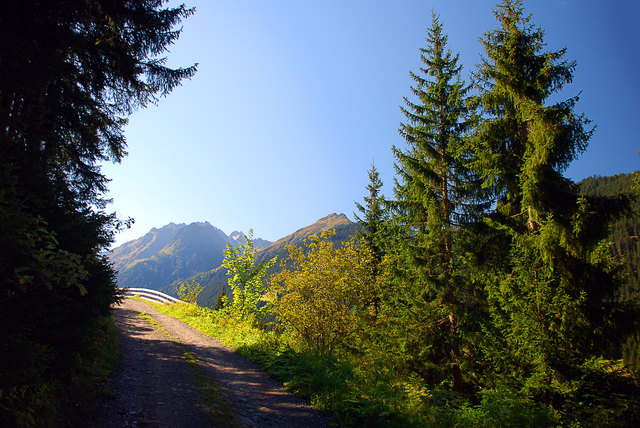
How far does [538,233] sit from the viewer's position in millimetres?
9453

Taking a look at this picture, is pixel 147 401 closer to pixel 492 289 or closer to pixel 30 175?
pixel 30 175

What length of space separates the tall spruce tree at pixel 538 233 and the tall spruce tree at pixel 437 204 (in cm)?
167

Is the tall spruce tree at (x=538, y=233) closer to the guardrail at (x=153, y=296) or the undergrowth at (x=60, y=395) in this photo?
the undergrowth at (x=60, y=395)

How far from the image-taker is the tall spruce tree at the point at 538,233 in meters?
8.27

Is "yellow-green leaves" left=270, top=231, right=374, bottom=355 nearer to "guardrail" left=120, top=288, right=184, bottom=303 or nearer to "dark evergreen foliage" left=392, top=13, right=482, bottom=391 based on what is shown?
"dark evergreen foliage" left=392, top=13, right=482, bottom=391

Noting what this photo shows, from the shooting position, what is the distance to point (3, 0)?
482 cm

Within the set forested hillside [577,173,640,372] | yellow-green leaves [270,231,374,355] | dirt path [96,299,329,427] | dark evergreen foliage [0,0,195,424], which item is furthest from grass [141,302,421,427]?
forested hillside [577,173,640,372]

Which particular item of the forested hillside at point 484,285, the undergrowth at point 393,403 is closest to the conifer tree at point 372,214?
the forested hillside at point 484,285

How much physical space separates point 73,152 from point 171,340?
868 cm

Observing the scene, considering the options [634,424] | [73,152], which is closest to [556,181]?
[634,424]

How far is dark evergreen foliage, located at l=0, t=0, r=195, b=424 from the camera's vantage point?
3404 mm

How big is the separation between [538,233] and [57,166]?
Answer: 523 inches

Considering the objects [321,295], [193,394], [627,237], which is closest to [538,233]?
[321,295]

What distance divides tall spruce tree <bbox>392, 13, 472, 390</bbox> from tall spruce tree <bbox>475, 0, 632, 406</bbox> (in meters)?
1.67
